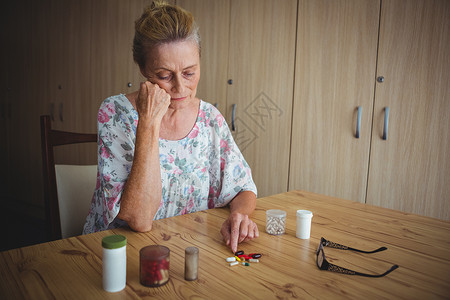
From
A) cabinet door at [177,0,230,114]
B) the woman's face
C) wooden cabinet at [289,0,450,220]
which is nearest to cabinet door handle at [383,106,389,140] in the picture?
wooden cabinet at [289,0,450,220]

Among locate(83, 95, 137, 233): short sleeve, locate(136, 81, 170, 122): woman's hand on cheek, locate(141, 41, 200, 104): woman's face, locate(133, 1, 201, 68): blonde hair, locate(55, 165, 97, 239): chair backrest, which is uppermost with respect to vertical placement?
locate(133, 1, 201, 68): blonde hair

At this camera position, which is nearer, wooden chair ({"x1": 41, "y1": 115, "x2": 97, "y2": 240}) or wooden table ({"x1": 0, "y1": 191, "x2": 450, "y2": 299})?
wooden table ({"x1": 0, "y1": 191, "x2": 450, "y2": 299})

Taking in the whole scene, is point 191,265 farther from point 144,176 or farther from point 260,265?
point 144,176

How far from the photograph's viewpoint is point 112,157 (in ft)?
3.88

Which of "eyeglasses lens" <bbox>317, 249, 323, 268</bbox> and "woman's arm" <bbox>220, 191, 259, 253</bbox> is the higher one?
"woman's arm" <bbox>220, 191, 259, 253</bbox>

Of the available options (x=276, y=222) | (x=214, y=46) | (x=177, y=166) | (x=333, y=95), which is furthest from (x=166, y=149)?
(x=214, y=46)

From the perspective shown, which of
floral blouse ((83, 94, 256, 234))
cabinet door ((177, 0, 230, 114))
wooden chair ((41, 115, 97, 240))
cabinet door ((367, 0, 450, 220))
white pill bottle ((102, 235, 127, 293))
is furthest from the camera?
cabinet door ((177, 0, 230, 114))

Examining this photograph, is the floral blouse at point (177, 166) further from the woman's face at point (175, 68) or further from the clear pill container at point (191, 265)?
the clear pill container at point (191, 265)

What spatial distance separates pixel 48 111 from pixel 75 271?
3356 mm

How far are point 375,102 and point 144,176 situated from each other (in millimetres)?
1717

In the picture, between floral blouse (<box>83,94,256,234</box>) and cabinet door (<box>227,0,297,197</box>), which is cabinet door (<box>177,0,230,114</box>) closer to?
cabinet door (<box>227,0,297,197</box>)

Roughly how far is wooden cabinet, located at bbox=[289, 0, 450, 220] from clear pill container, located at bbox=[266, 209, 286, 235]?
1438 millimetres

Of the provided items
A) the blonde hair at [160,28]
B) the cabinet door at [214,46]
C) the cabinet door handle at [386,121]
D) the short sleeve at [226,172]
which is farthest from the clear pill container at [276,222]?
the cabinet door at [214,46]

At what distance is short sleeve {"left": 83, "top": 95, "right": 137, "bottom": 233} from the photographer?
109 cm
